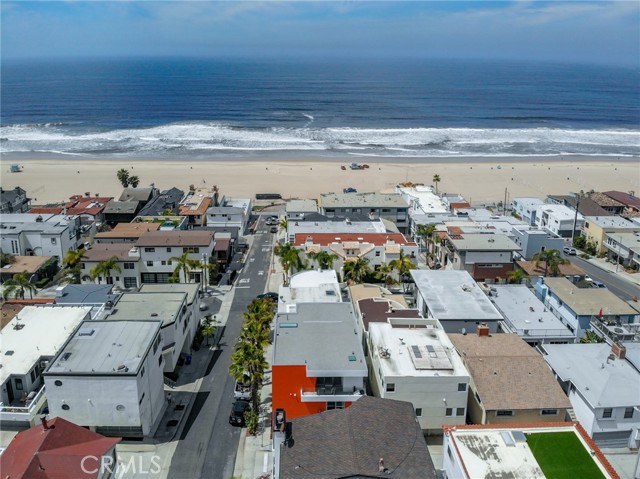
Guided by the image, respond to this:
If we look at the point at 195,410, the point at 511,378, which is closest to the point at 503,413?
the point at 511,378

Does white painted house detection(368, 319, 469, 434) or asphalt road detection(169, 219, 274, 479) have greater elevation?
white painted house detection(368, 319, 469, 434)

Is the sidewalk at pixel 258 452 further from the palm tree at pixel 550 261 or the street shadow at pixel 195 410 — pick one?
the palm tree at pixel 550 261

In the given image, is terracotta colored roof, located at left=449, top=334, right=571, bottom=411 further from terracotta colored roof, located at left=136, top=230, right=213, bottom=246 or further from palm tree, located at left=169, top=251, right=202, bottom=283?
terracotta colored roof, located at left=136, top=230, right=213, bottom=246

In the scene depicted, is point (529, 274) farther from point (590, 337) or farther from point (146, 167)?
point (146, 167)

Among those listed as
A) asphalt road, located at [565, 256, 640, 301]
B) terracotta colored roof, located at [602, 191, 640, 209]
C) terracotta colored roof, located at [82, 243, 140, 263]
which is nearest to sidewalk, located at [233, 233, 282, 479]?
terracotta colored roof, located at [82, 243, 140, 263]

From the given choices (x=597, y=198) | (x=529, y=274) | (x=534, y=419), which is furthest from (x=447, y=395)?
(x=597, y=198)

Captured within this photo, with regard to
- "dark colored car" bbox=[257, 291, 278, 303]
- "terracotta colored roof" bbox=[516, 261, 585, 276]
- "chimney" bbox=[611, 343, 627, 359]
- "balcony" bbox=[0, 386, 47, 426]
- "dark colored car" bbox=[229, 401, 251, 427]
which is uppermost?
"chimney" bbox=[611, 343, 627, 359]

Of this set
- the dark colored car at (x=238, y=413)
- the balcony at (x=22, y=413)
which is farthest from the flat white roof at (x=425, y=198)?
the balcony at (x=22, y=413)
